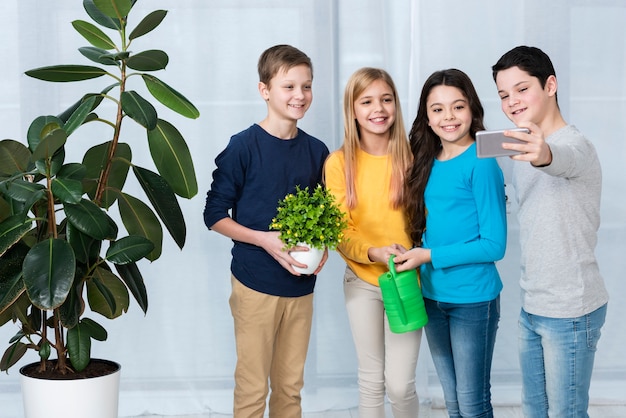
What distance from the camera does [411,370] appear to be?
234cm

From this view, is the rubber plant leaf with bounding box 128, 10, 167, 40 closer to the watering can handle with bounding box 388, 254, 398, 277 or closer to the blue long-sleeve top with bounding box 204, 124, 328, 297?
the blue long-sleeve top with bounding box 204, 124, 328, 297

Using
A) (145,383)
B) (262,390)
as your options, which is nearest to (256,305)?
(262,390)

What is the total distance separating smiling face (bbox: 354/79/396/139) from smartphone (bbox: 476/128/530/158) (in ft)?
1.84

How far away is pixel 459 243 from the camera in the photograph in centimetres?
219

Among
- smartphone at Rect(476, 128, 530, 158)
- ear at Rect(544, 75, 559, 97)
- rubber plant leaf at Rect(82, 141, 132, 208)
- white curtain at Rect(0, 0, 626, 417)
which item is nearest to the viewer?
smartphone at Rect(476, 128, 530, 158)

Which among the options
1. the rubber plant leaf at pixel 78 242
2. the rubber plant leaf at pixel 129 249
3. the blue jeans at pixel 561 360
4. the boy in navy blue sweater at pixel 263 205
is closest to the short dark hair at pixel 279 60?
the boy in navy blue sweater at pixel 263 205

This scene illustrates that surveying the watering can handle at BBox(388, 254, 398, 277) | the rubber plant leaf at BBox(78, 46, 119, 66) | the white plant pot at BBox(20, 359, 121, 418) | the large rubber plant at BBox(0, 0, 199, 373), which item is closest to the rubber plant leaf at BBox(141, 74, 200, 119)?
the large rubber plant at BBox(0, 0, 199, 373)

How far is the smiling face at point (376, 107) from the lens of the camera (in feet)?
→ 7.62

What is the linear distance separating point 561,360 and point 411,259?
0.47 metres

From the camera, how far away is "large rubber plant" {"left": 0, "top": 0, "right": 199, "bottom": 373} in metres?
2.09

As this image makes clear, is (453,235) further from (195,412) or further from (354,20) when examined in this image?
(195,412)

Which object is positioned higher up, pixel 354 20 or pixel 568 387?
pixel 354 20

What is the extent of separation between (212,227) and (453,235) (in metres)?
0.75

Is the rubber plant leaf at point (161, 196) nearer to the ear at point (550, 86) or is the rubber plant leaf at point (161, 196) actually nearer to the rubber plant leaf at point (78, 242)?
the rubber plant leaf at point (78, 242)
